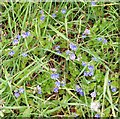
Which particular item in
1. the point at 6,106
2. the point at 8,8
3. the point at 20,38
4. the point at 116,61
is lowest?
the point at 6,106

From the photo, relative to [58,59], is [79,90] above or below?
below

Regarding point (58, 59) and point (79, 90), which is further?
point (58, 59)

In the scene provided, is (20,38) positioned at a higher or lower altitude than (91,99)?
higher

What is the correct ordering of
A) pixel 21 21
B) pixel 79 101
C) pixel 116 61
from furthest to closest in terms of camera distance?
pixel 21 21 < pixel 116 61 < pixel 79 101

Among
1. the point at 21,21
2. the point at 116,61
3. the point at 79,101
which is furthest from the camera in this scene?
the point at 21,21

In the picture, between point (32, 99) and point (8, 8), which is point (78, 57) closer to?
point (32, 99)

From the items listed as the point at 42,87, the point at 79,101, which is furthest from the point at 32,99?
the point at 79,101

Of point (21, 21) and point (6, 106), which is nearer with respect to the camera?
point (6, 106)

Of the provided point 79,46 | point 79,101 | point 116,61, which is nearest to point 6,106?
point 79,101
